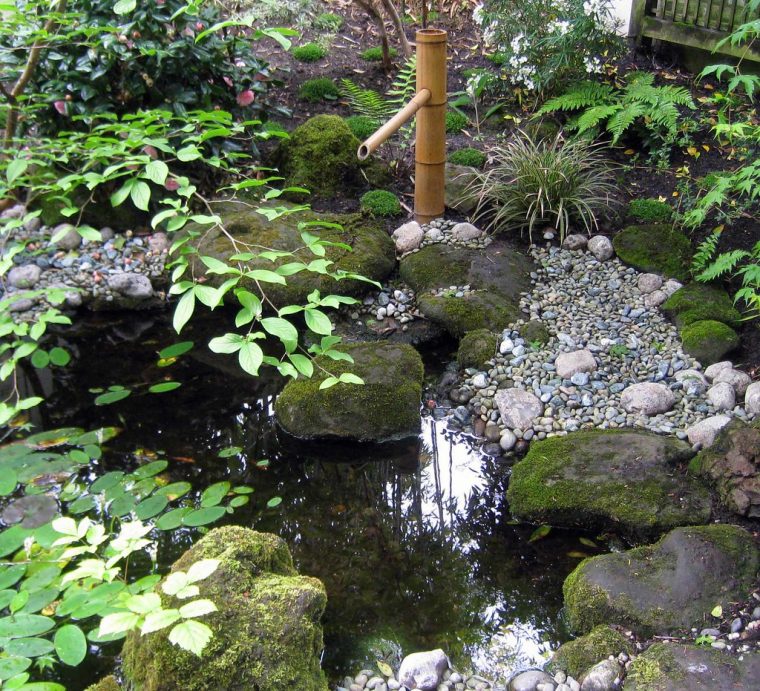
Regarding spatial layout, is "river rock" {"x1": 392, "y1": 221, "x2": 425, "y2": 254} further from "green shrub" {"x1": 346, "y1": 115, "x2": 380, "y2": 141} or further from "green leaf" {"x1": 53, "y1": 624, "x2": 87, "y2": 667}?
"green leaf" {"x1": 53, "y1": 624, "x2": 87, "y2": 667}

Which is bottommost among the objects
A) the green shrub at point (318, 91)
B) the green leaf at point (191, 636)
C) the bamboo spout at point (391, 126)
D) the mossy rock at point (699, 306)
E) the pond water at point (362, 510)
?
the pond water at point (362, 510)

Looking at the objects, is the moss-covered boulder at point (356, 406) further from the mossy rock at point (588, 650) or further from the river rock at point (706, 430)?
the mossy rock at point (588, 650)

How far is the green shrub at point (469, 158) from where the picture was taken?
5.77m

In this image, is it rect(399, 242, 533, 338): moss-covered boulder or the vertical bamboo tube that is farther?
the vertical bamboo tube

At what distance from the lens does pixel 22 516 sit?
3.36 m

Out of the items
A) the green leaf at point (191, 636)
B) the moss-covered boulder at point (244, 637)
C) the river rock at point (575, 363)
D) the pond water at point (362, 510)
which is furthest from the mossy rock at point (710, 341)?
the green leaf at point (191, 636)

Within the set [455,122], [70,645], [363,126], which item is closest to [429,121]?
[363,126]

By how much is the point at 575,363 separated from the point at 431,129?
1851 mm

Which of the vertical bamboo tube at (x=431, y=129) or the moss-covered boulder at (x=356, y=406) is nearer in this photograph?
the moss-covered boulder at (x=356, y=406)

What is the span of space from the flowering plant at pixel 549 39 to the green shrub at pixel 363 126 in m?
1.15

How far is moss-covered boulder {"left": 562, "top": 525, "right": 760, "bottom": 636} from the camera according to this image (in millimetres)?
2797

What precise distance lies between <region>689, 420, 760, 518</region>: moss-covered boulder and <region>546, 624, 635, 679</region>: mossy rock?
2.70ft

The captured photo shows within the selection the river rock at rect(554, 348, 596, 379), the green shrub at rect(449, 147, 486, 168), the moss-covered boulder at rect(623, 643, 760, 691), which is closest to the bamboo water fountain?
the green shrub at rect(449, 147, 486, 168)

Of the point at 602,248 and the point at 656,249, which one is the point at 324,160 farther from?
the point at 656,249
